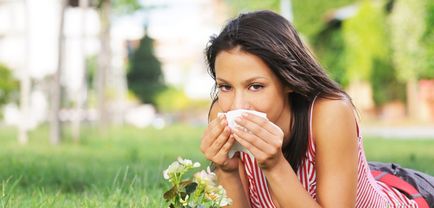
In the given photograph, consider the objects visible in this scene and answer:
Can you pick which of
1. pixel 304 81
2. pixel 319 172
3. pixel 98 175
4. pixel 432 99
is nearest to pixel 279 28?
pixel 304 81

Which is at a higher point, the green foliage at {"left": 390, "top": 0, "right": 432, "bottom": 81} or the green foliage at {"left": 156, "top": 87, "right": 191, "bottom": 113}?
the green foliage at {"left": 390, "top": 0, "right": 432, "bottom": 81}

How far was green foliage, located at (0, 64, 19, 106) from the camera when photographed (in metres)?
22.7

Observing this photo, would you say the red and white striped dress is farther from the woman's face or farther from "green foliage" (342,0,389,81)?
"green foliage" (342,0,389,81)

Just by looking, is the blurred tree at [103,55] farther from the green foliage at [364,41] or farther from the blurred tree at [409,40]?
the green foliage at [364,41]

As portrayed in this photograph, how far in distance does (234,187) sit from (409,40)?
79.7 feet

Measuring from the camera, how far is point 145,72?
50938mm

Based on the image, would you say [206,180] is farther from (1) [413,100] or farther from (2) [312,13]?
(2) [312,13]

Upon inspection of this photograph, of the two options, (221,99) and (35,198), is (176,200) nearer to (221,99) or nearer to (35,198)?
(221,99)

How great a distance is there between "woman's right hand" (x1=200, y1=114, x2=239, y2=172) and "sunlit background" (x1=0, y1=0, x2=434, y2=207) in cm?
53

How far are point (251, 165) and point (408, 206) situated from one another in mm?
643

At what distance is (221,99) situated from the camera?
236 cm

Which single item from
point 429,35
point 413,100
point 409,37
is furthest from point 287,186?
point 413,100

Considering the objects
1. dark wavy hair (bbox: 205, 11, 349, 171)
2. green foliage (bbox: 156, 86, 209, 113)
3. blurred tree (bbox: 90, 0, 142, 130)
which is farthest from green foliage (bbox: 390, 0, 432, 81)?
dark wavy hair (bbox: 205, 11, 349, 171)

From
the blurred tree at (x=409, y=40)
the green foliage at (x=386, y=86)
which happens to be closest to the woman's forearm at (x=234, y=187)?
the blurred tree at (x=409, y=40)
